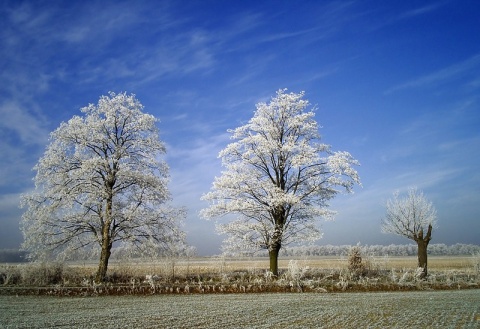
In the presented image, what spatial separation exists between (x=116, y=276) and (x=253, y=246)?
8597mm

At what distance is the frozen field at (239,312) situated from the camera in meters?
10.9

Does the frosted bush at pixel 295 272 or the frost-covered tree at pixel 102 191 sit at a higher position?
the frost-covered tree at pixel 102 191

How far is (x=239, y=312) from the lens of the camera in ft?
42.7

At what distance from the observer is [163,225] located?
23219 millimetres

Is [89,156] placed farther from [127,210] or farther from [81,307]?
[81,307]

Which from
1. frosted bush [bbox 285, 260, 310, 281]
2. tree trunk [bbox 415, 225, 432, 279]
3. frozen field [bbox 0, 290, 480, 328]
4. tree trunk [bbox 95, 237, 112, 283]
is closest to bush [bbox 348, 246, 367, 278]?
tree trunk [bbox 415, 225, 432, 279]

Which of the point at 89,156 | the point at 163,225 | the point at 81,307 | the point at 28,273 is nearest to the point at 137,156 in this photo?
the point at 89,156

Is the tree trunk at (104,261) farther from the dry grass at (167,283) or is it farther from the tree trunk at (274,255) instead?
the tree trunk at (274,255)

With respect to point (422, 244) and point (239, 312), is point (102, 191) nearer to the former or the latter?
point (239, 312)

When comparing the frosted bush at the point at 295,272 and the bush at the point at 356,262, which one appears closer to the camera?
the frosted bush at the point at 295,272

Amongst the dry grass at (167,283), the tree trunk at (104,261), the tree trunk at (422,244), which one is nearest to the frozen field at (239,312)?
the dry grass at (167,283)

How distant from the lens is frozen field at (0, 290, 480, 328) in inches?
430

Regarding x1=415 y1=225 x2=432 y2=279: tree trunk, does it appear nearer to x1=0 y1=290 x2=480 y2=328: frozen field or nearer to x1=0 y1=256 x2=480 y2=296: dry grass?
x1=0 y1=256 x2=480 y2=296: dry grass

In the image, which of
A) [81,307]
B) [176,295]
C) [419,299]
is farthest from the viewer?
[176,295]
